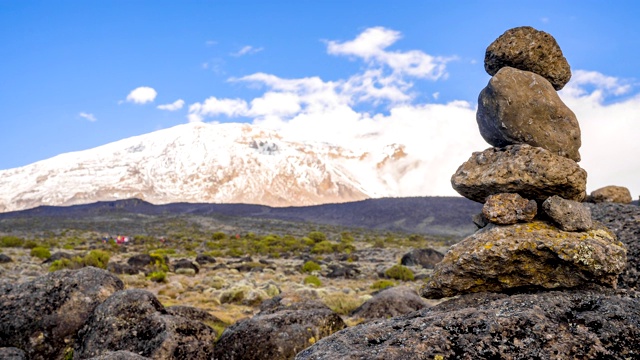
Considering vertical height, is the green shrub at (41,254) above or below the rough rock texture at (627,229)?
below

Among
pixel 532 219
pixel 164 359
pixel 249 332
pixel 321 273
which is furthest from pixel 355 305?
pixel 321 273

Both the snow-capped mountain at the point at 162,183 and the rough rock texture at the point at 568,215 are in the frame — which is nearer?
the rough rock texture at the point at 568,215

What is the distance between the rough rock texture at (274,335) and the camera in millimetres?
9008

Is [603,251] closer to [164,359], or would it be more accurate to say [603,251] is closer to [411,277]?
[164,359]

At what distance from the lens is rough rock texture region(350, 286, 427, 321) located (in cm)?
1404

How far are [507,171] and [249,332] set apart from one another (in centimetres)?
555

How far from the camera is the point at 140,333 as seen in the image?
9188mm

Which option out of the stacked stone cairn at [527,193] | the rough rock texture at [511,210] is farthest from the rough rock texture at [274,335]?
the rough rock texture at [511,210]

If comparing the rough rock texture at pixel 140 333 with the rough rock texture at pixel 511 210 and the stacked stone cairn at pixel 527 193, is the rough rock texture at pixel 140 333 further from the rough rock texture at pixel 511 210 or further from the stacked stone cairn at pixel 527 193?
the rough rock texture at pixel 511 210

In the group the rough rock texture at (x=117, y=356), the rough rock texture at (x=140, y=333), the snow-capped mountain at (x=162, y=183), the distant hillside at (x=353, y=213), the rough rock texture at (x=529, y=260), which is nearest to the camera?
the rough rock texture at (x=529, y=260)

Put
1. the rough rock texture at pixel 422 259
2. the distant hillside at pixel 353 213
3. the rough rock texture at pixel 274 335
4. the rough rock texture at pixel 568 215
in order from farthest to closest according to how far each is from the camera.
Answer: the distant hillside at pixel 353 213
the rough rock texture at pixel 422 259
the rough rock texture at pixel 274 335
the rough rock texture at pixel 568 215

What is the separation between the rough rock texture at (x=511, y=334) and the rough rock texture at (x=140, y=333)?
4561mm

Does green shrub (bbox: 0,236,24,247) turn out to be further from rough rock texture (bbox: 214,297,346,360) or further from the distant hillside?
the distant hillside

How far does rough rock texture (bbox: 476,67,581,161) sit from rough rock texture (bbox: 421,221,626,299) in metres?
1.33
